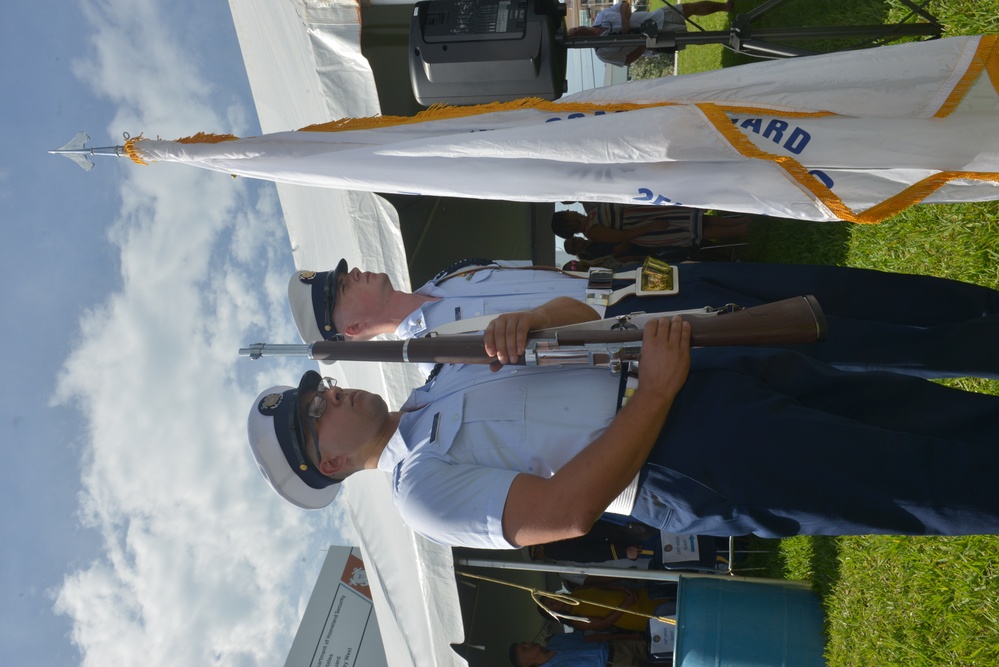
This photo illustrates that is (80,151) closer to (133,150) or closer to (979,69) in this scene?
(133,150)

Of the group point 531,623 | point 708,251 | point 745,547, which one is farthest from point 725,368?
point 531,623

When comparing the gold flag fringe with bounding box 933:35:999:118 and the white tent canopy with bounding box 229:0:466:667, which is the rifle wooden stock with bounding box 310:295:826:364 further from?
the white tent canopy with bounding box 229:0:466:667

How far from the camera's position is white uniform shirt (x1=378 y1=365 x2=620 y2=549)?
1.63m

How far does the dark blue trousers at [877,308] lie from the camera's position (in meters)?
1.88

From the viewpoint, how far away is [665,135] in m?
1.83

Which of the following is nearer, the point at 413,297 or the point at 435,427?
the point at 435,427

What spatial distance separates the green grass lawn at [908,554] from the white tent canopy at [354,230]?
2205 mm

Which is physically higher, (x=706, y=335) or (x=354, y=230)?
(x=706, y=335)

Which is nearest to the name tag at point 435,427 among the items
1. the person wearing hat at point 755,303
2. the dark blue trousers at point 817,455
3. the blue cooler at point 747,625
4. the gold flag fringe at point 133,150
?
the person wearing hat at point 755,303

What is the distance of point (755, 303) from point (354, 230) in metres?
2.12

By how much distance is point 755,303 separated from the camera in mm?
2166

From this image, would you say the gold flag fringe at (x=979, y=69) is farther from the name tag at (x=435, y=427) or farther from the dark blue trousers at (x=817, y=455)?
the name tag at (x=435, y=427)

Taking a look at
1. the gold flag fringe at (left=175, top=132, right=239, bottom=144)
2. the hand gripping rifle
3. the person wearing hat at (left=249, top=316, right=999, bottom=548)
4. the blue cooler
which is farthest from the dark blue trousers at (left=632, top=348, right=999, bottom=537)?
the blue cooler

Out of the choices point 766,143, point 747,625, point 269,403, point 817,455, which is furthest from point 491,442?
point 747,625
